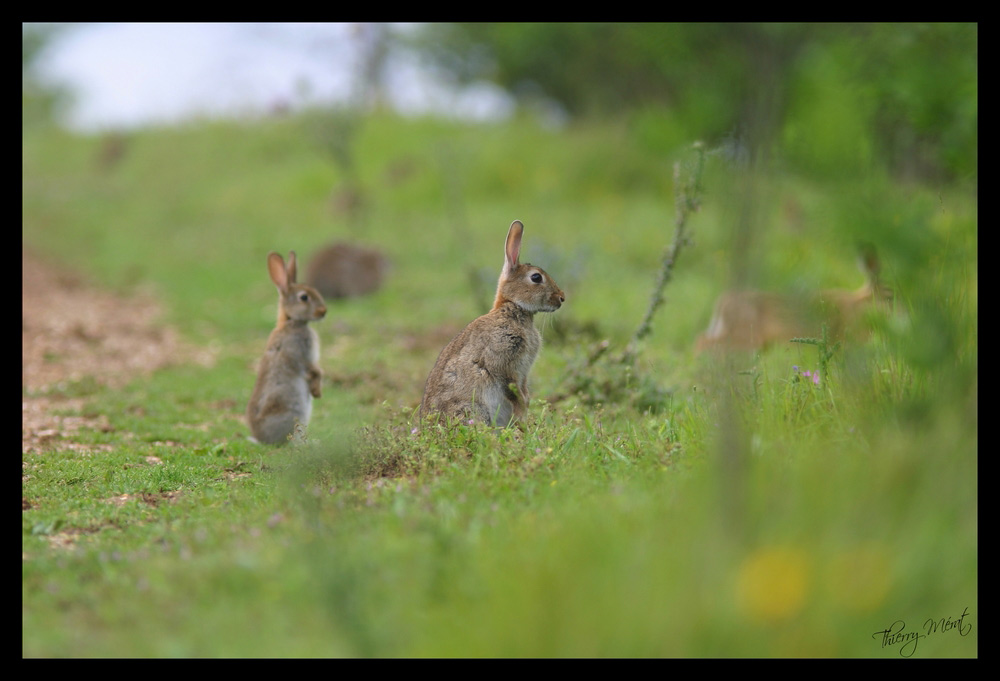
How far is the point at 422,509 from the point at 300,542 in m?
0.66

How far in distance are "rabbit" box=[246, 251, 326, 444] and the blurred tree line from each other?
3.55m

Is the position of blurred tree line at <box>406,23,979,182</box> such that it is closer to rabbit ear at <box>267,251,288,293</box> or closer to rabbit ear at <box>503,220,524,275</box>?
rabbit ear at <box>503,220,524,275</box>

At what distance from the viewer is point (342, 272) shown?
13141mm

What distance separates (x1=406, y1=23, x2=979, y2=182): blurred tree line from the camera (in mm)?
14275

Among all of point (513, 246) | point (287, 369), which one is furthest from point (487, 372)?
point (287, 369)

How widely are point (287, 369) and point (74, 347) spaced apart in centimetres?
486

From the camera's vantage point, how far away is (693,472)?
173 inches

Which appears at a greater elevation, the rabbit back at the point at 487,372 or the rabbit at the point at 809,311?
the rabbit at the point at 809,311

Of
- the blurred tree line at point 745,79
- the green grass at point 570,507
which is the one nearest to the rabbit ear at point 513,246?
the green grass at point 570,507

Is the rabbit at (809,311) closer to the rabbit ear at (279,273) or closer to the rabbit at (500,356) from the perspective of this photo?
the rabbit at (500,356)

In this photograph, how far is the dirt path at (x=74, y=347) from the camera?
7242 mm

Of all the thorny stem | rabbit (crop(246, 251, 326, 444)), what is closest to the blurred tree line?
the thorny stem
